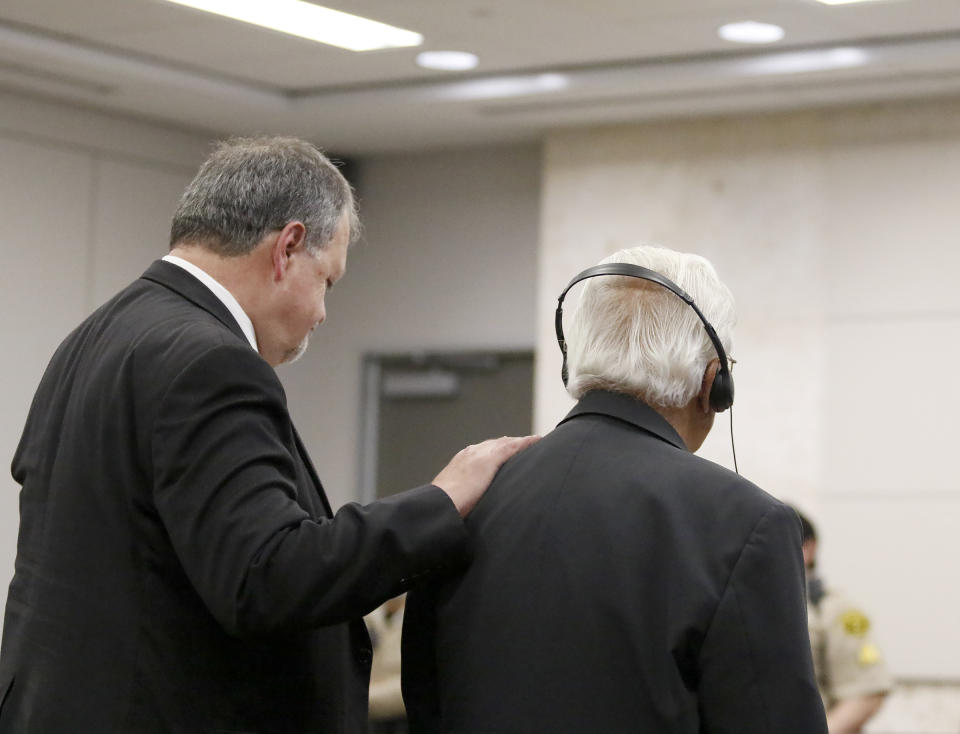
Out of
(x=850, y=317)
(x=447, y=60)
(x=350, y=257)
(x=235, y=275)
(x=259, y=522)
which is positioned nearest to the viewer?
(x=259, y=522)

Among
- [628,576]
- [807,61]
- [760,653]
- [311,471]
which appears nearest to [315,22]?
[807,61]

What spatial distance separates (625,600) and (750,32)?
4.56 m

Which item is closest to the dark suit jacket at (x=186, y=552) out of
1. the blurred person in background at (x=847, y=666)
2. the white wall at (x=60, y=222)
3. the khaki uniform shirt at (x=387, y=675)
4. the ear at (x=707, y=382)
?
the ear at (x=707, y=382)

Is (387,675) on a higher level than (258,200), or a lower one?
lower

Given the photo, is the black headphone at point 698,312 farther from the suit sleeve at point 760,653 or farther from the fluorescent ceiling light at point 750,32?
the fluorescent ceiling light at point 750,32

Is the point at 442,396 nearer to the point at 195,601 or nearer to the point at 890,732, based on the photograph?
the point at 890,732

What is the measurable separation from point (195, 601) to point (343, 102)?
5.44m

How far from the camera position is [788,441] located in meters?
6.83

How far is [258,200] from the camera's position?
214cm

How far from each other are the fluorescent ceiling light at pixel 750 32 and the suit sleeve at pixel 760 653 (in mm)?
4377

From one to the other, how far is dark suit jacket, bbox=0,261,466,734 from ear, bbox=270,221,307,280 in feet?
0.38

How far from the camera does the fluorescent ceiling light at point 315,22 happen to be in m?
5.74

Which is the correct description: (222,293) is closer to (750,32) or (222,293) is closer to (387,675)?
(387,675)

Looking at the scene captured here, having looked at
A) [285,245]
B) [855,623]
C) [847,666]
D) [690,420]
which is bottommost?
[847,666]
